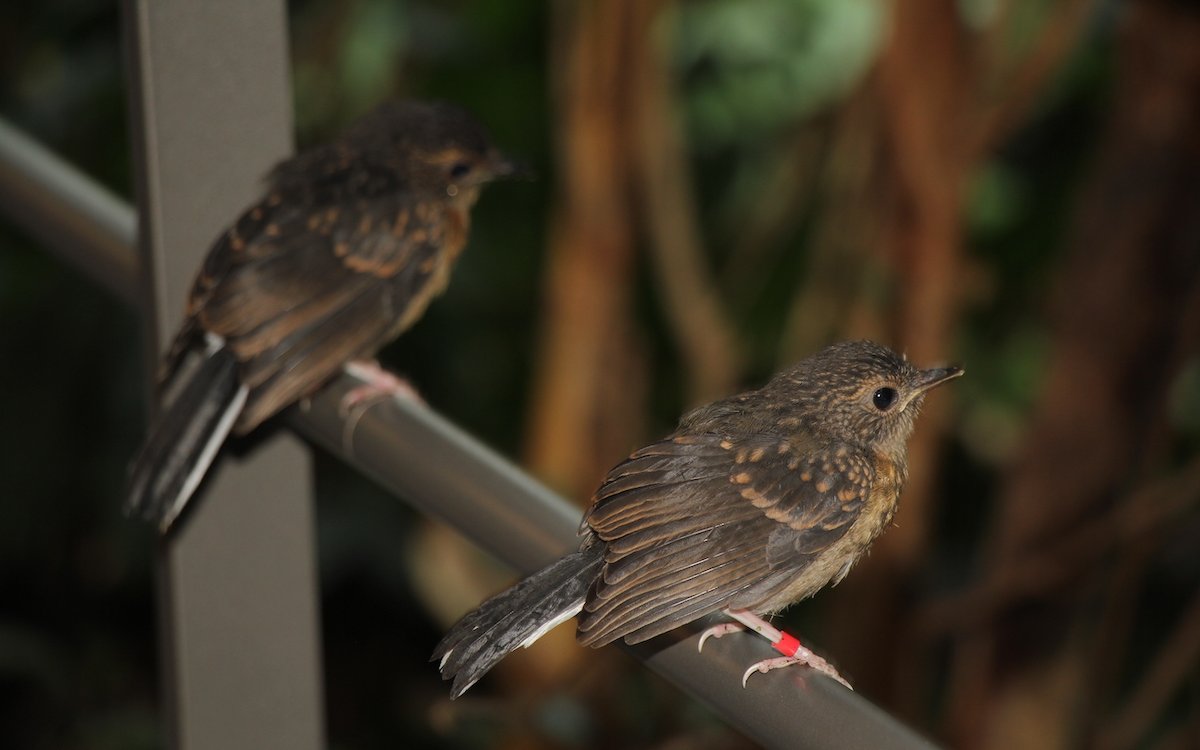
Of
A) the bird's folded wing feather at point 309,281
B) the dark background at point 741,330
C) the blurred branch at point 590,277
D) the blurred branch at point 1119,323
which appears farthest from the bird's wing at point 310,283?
the blurred branch at point 1119,323

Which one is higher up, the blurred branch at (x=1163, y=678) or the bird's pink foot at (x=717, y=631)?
the bird's pink foot at (x=717, y=631)

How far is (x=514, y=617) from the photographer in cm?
175

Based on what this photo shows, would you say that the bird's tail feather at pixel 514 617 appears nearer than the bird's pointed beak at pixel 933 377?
Yes

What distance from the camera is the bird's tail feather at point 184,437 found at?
7.34ft

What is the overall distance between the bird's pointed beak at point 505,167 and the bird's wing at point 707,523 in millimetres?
1422

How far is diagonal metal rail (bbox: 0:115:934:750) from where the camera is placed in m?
1.42

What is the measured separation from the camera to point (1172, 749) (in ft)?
13.3

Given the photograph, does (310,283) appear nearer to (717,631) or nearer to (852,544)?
(852,544)

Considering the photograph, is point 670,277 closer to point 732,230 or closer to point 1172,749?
point 732,230

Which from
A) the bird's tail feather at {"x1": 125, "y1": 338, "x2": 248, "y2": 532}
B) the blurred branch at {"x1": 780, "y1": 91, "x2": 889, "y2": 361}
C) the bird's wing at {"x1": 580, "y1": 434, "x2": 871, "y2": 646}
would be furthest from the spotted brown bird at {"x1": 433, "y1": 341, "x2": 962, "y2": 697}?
the blurred branch at {"x1": 780, "y1": 91, "x2": 889, "y2": 361}

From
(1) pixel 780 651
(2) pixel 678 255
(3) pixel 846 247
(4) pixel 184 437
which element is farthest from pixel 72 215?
(3) pixel 846 247

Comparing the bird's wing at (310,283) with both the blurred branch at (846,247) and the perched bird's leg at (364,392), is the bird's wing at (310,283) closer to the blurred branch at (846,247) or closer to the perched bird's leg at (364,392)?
the perched bird's leg at (364,392)

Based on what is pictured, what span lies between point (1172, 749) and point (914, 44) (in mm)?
1985

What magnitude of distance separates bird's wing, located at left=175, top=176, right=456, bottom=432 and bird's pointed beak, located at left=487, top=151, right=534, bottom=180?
0.48 ft
